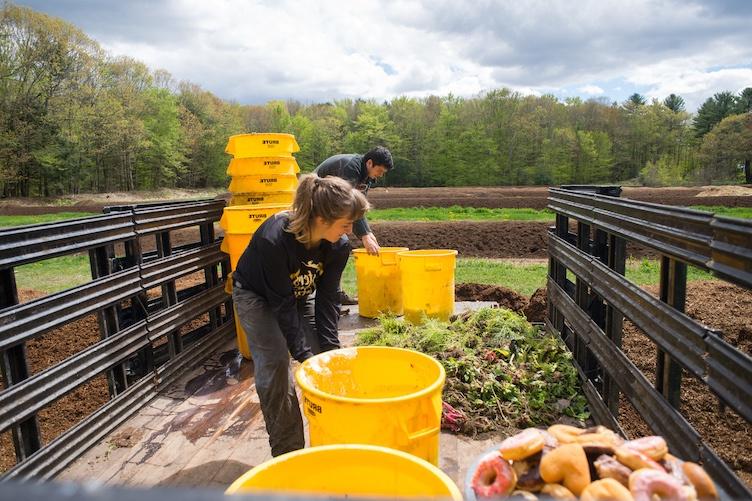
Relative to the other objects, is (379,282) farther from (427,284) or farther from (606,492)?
(606,492)

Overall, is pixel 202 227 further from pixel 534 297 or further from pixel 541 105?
pixel 541 105

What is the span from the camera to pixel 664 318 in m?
2.27

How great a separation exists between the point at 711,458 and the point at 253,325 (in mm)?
2434

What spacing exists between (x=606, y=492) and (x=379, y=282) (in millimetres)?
4998

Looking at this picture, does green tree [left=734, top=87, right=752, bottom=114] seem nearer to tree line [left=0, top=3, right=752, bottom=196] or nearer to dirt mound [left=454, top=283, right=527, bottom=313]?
tree line [left=0, top=3, right=752, bottom=196]

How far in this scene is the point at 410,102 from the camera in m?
66.2

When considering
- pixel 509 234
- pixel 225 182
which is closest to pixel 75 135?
pixel 225 182

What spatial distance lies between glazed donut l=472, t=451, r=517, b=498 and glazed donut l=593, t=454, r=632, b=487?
0.79 ft

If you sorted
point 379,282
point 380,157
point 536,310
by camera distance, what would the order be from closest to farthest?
point 380,157
point 379,282
point 536,310

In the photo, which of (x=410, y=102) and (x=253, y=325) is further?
(x=410, y=102)

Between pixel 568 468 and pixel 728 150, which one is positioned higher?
pixel 728 150

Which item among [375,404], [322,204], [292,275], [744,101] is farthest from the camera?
[744,101]

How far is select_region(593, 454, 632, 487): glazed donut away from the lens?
4.72ft

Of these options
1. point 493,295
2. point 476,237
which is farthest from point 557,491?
point 476,237
